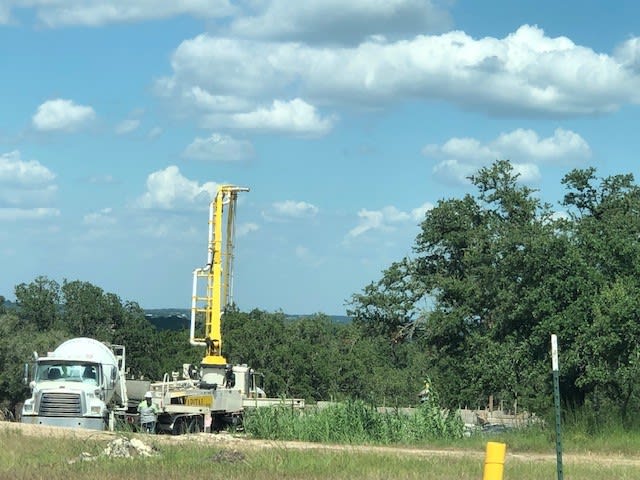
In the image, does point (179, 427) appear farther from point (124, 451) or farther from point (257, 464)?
point (257, 464)

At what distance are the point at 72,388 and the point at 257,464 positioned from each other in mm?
17421

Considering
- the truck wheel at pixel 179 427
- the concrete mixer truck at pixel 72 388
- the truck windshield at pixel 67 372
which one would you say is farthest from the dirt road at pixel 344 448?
the truck wheel at pixel 179 427

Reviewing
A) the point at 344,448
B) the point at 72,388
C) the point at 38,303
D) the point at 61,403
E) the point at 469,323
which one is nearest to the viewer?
the point at 344,448

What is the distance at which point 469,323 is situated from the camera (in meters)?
51.2

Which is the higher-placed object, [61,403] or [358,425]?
[61,403]

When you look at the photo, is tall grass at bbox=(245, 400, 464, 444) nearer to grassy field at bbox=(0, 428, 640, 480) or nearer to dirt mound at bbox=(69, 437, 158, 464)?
grassy field at bbox=(0, 428, 640, 480)

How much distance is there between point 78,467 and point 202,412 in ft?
60.5

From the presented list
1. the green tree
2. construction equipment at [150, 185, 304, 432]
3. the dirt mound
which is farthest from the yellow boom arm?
the green tree

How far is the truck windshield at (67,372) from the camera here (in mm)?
34469

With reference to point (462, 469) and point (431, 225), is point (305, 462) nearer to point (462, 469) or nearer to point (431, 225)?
point (462, 469)

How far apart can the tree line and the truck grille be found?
863 centimetres

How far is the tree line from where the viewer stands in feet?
100.0

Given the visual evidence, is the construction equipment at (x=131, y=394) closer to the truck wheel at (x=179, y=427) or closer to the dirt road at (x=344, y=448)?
the truck wheel at (x=179, y=427)

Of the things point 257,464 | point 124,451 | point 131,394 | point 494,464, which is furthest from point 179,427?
point 494,464
